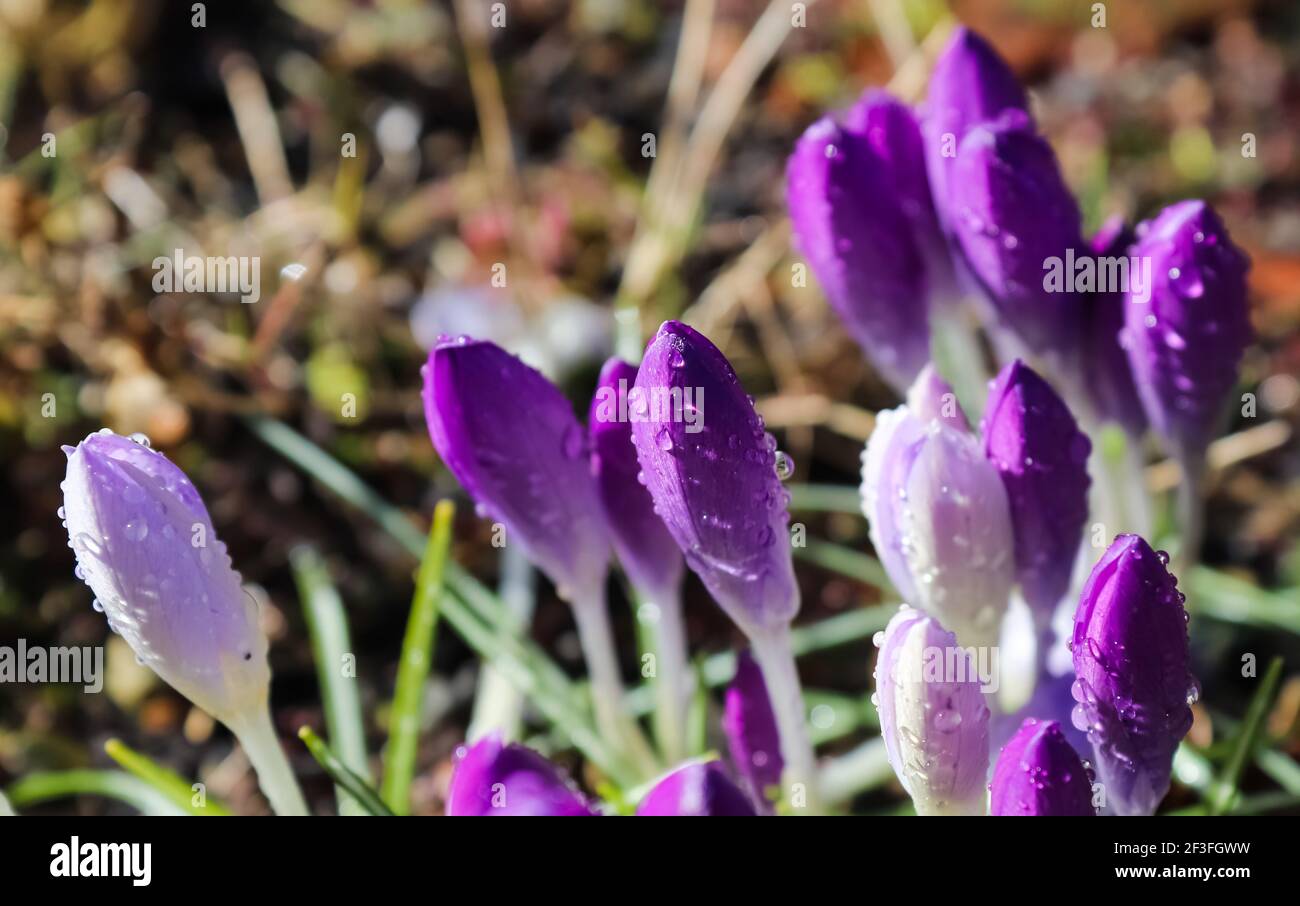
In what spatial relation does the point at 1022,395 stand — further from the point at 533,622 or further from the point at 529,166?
the point at 529,166

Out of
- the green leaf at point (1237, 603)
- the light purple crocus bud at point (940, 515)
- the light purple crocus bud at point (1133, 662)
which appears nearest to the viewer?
the light purple crocus bud at point (1133, 662)

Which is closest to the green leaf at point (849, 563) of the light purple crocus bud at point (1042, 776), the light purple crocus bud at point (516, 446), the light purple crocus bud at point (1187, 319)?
the light purple crocus bud at point (1187, 319)

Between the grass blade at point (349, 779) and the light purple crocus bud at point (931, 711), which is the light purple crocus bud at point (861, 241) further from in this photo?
the grass blade at point (349, 779)

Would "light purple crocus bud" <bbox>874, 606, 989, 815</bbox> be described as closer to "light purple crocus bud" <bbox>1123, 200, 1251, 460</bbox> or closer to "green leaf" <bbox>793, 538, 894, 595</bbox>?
"light purple crocus bud" <bbox>1123, 200, 1251, 460</bbox>

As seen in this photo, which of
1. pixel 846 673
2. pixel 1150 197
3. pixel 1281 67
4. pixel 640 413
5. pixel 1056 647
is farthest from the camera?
pixel 1281 67

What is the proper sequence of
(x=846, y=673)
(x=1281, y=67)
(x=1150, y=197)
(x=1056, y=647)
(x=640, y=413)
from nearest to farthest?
1. (x=640, y=413)
2. (x=1056, y=647)
3. (x=846, y=673)
4. (x=1150, y=197)
5. (x=1281, y=67)
